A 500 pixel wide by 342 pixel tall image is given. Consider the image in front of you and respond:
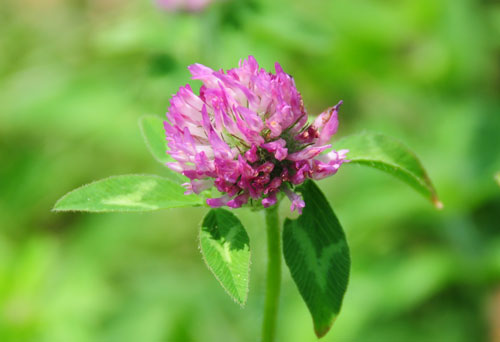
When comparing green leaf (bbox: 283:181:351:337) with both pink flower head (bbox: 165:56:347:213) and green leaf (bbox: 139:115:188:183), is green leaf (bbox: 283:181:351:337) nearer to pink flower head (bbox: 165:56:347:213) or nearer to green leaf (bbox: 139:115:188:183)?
pink flower head (bbox: 165:56:347:213)

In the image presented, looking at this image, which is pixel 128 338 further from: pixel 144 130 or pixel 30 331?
pixel 144 130

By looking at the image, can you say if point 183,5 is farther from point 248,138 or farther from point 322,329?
point 322,329

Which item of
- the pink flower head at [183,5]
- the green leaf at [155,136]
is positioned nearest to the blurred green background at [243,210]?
the pink flower head at [183,5]

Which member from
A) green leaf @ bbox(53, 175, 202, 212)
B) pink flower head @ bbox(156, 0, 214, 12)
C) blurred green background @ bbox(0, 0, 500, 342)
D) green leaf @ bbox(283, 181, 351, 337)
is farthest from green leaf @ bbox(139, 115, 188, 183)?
pink flower head @ bbox(156, 0, 214, 12)

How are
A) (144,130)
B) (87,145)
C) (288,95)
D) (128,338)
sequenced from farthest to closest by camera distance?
(87,145) → (128,338) → (144,130) → (288,95)

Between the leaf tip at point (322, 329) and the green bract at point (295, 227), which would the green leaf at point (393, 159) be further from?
the leaf tip at point (322, 329)

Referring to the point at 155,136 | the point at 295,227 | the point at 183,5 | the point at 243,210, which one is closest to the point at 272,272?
the point at 295,227

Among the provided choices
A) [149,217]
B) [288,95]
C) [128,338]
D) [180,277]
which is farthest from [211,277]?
[288,95]
